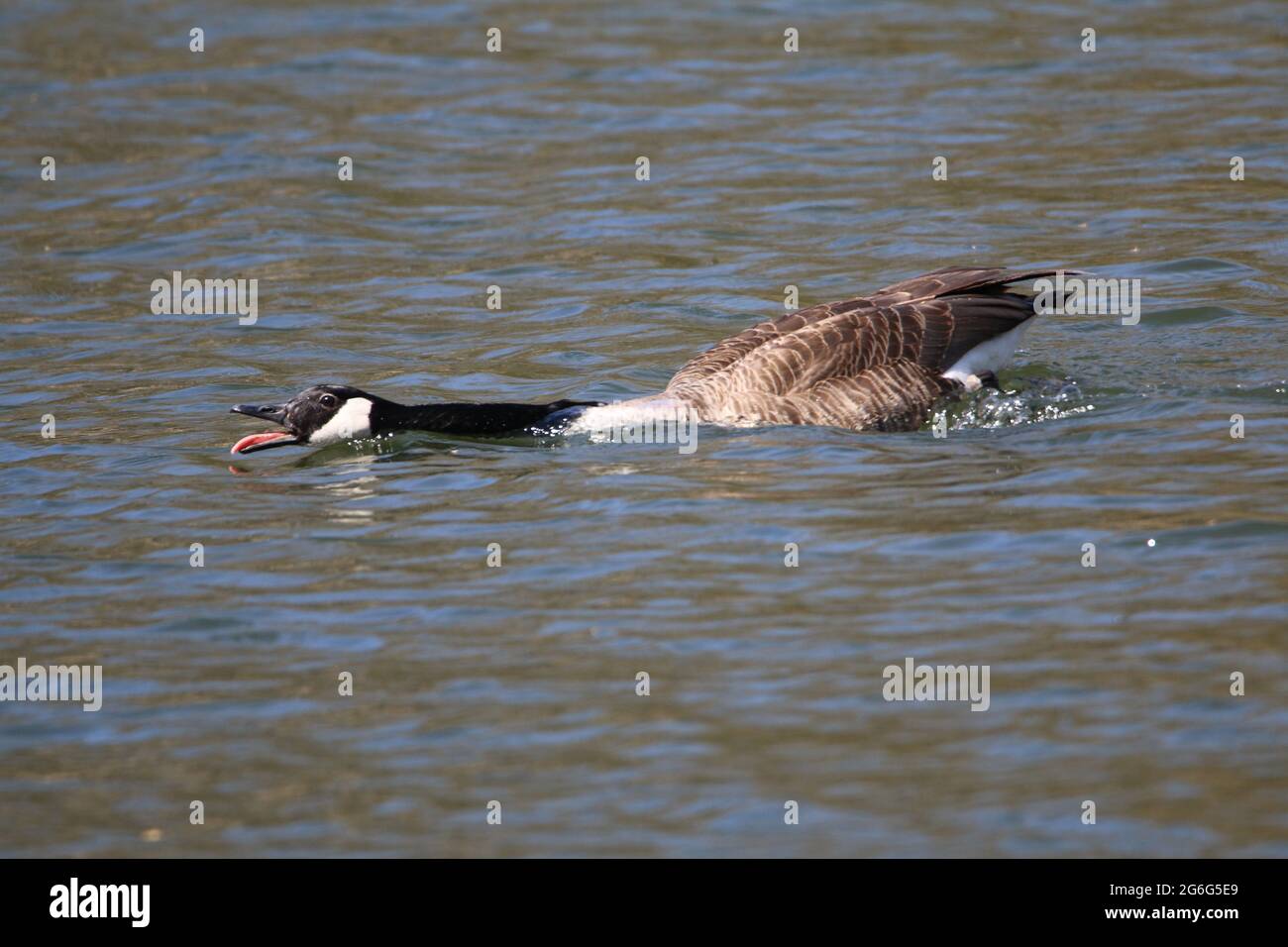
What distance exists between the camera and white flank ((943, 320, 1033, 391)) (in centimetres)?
1220

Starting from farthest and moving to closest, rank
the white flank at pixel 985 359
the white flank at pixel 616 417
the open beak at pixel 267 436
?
1. the white flank at pixel 985 359
2. the white flank at pixel 616 417
3. the open beak at pixel 267 436

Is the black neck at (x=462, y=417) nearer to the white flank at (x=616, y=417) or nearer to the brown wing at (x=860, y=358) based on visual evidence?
the white flank at (x=616, y=417)

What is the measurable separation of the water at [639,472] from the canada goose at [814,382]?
0.24 m

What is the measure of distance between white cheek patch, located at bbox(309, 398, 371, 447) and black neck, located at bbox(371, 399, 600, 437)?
60 millimetres

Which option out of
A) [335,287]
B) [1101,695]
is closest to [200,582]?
[1101,695]

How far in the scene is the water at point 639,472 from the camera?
719 cm

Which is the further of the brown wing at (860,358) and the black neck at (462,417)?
the black neck at (462,417)

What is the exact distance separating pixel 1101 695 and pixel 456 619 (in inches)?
132

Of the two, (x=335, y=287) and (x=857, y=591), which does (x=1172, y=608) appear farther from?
(x=335, y=287)

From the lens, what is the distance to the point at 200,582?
969 centimetres

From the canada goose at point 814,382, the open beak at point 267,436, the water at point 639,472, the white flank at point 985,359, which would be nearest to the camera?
the water at point 639,472

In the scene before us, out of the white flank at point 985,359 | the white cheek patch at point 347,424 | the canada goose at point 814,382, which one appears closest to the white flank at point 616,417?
the canada goose at point 814,382

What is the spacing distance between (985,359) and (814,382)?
1.32m

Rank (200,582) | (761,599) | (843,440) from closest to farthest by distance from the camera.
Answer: (761,599), (200,582), (843,440)
